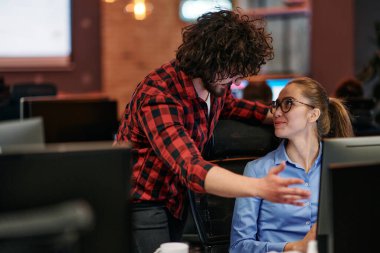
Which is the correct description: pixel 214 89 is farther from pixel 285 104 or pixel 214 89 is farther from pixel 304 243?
pixel 304 243

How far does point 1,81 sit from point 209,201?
3.97 metres

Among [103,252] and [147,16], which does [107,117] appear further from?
[147,16]

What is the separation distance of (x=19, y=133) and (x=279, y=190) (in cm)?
73

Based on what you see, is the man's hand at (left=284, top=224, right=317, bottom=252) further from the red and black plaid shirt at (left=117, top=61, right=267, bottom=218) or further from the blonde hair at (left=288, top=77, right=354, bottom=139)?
the blonde hair at (left=288, top=77, right=354, bottom=139)

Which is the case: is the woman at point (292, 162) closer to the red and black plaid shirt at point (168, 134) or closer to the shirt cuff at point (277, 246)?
the shirt cuff at point (277, 246)

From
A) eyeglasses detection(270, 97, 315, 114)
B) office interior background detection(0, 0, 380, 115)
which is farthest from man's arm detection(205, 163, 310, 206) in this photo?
office interior background detection(0, 0, 380, 115)

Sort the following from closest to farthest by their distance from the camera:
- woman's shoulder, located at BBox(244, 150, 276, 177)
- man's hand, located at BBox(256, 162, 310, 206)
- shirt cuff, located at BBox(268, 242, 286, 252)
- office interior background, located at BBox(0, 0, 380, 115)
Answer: man's hand, located at BBox(256, 162, 310, 206) → shirt cuff, located at BBox(268, 242, 286, 252) → woman's shoulder, located at BBox(244, 150, 276, 177) → office interior background, located at BBox(0, 0, 380, 115)

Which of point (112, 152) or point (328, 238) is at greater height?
point (112, 152)

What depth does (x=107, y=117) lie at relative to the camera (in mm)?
4250

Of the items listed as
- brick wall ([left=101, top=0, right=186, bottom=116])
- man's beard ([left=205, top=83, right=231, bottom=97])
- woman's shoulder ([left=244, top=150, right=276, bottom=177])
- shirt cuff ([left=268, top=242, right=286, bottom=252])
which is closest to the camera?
shirt cuff ([left=268, top=242, right=286, bottom=252])

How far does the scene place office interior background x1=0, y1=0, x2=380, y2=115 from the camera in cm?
807

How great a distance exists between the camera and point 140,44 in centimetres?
847

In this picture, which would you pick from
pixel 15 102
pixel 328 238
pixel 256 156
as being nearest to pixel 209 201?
pixel 256 156

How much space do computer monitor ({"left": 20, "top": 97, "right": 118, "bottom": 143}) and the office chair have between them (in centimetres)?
162
